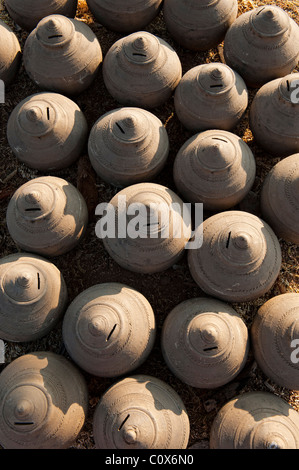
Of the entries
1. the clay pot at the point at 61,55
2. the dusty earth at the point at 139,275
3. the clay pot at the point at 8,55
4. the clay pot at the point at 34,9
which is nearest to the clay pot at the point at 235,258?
the dusty earth at the point at 139,275

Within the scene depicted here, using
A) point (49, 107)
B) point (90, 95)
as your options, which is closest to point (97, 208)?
point (49, 107)

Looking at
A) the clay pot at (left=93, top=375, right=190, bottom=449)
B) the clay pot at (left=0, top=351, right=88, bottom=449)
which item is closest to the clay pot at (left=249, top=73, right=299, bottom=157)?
the clay pot at (left=93, top=375, right=190, bottom=449)

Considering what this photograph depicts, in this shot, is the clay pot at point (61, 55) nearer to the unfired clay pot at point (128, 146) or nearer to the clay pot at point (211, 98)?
the unfired clay pot at point (128, 146)

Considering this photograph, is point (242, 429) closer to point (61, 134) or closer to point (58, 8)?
point (61, 134)

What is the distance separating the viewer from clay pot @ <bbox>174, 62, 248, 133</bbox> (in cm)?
451

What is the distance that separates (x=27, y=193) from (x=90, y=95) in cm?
224

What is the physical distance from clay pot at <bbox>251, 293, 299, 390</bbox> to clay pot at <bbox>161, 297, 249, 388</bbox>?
0.18 m

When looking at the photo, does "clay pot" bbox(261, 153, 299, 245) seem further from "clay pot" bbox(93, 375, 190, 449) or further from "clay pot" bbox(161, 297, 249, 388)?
"clay pot" bbox(93, 375, 190, 449)

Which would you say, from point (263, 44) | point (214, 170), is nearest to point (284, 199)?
point (214, 170)

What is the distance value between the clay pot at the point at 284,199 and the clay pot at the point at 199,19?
2.19 m

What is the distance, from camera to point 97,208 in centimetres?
492

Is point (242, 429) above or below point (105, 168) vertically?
below

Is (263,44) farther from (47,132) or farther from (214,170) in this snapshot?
(47,132)

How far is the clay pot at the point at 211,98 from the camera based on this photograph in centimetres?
451
